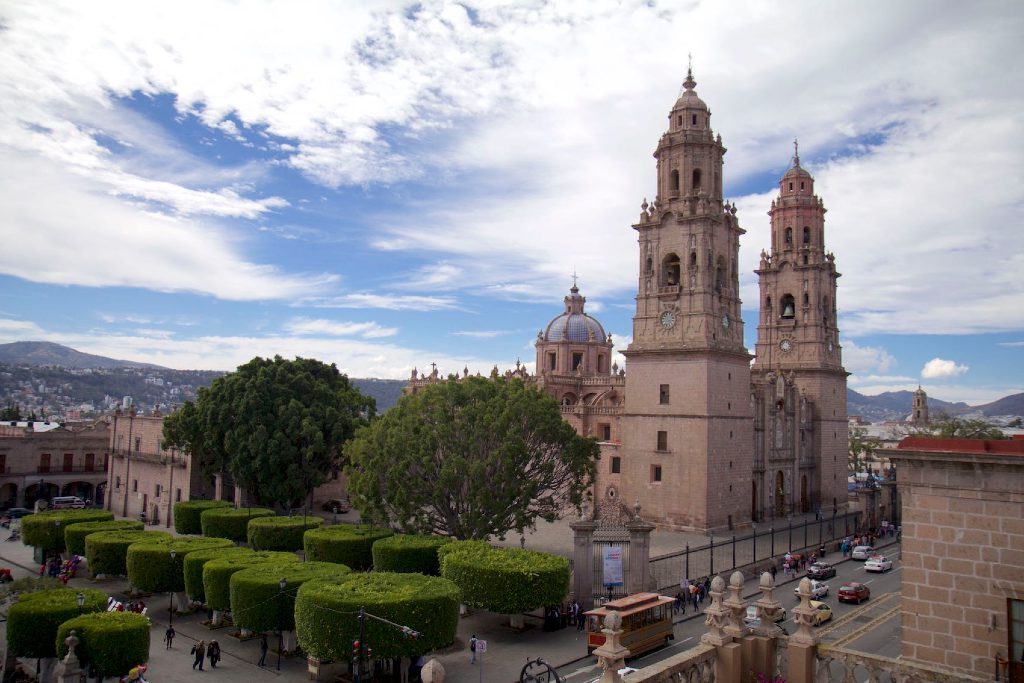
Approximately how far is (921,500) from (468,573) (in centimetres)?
1770

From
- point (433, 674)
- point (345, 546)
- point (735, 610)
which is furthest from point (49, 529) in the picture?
point (735, 610)

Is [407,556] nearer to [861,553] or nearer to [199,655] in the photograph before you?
[199,655]

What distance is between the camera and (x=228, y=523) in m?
37.8

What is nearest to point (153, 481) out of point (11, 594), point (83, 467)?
point (83, 467)

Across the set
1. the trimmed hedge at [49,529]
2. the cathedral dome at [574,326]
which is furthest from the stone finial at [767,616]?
the cathedral dome at [574,326]

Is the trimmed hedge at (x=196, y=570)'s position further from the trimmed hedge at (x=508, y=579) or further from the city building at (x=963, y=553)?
the city building at (x=963, y=553)

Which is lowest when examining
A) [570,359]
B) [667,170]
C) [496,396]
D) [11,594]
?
[11,594]

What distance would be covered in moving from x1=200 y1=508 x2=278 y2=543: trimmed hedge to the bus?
830 inches

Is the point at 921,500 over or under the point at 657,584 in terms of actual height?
over

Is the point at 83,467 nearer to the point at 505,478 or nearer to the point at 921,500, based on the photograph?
the point at 505,478

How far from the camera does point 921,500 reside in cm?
1035

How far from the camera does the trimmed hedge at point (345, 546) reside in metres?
31.5

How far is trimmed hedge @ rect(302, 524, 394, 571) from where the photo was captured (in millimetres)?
31484

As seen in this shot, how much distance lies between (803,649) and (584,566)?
732 inches
